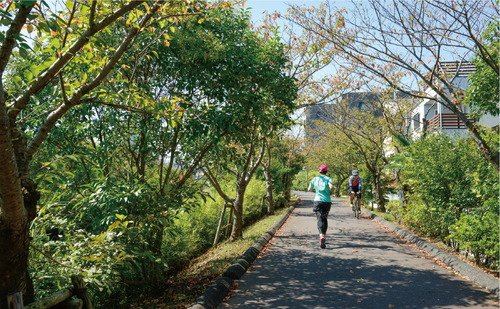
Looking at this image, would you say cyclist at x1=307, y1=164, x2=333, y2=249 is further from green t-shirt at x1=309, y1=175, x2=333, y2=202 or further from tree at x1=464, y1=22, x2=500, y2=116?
tree at x1=464, y1=22, x2=500, y2=116

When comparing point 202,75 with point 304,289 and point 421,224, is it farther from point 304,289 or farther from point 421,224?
point 421,224

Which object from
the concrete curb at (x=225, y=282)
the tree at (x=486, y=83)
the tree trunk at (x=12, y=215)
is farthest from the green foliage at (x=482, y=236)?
the tree trunk at (x=12, y=215)

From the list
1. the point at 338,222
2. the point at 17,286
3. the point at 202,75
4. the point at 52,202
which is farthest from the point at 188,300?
the point at 338,222

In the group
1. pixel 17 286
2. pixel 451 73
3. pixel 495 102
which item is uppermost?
pixel 451 73

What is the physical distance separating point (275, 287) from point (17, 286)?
4.07 m

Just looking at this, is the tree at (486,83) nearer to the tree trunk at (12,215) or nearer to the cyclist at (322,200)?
the cyclist at (322,200)

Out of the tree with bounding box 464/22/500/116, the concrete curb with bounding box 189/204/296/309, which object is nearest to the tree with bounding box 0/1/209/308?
the concrete curb with bounding box 189/204/296/309

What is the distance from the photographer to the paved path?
19.2ft

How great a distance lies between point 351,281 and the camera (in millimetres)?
7055

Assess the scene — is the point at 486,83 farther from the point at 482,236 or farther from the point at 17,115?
the point at 17,115

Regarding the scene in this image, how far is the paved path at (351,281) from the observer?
19.2 ft

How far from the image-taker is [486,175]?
7852 millimetres

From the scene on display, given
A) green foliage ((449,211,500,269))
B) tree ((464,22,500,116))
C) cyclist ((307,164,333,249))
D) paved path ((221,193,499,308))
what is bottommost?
paved path ((221,193,499,308))

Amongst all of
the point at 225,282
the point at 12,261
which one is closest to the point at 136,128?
the point at 225,282
